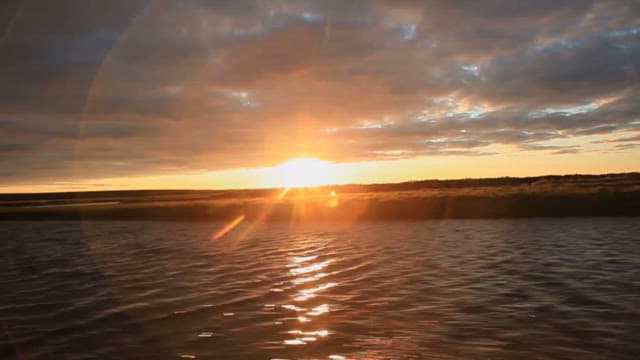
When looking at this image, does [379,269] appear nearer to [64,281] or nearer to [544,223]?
[64,281]

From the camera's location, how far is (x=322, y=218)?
59.1 m

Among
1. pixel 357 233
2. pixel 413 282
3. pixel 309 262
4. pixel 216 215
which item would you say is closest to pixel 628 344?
pixel 413 282

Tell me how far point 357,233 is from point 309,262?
48.7ft

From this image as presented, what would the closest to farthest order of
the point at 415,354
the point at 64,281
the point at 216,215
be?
the point at 415,354 < the point at 64,281 < the point at 216,215

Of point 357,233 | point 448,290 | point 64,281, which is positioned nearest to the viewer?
point 448,290

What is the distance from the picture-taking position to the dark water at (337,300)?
1418 cm

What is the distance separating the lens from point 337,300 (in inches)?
768

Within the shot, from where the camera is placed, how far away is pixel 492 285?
21.1 m

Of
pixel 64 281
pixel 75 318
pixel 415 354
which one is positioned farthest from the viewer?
pixel 64 281

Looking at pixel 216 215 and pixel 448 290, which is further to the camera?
pixel 216 215

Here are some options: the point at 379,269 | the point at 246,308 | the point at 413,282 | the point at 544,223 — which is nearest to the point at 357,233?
the point at 544,223

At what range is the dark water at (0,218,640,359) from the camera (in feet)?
46.5

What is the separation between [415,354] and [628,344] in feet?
16.3

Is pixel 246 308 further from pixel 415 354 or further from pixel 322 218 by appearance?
pixel 322 218
